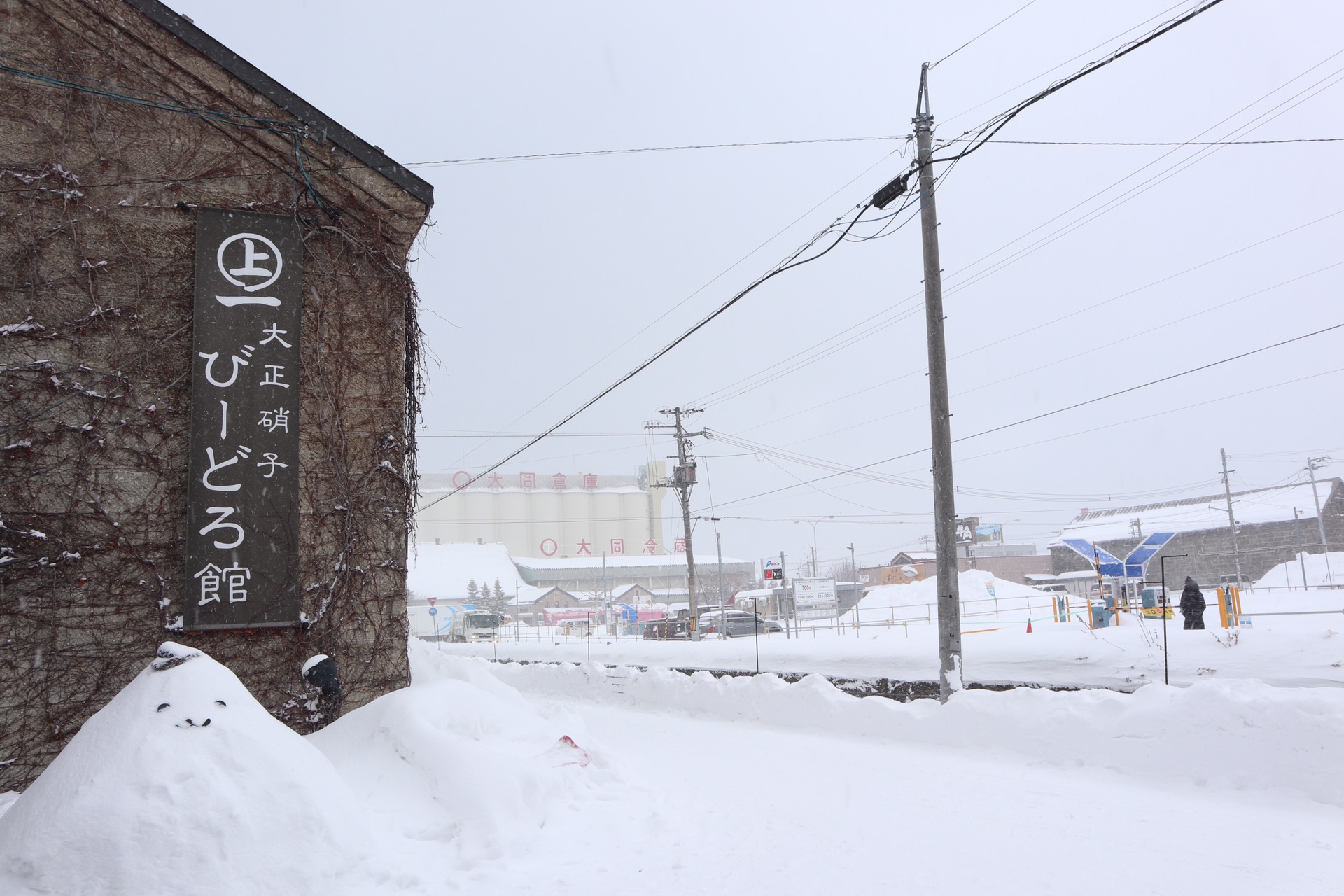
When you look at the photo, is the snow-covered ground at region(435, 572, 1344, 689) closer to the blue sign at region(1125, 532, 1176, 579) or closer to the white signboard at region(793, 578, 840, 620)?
the blue sign at region(1125, 532, 1176, 579)

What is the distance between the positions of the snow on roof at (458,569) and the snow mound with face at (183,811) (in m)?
66.1

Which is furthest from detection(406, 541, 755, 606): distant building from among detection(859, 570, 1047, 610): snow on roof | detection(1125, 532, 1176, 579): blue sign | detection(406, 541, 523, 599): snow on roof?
detection(1125, 532, 1176, 579): blue sign

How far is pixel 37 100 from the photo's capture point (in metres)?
8.09

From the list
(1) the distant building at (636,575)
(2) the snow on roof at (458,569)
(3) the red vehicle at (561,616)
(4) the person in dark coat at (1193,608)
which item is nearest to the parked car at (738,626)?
(4) the person in dark coat at (1193,608)

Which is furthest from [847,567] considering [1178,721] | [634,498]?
[1178,721]

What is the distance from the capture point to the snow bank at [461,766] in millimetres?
5723

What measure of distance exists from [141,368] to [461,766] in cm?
498

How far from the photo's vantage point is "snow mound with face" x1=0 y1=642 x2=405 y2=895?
4.14 meters

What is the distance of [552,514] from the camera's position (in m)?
103

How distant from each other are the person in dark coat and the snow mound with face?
1979 centimetres

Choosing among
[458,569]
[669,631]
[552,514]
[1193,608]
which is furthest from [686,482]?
[552,514]

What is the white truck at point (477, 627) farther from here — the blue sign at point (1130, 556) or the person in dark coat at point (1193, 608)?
the person in dark coat at point (1193, 608)

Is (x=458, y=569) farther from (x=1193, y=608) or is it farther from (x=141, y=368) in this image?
(x=141, y=368)

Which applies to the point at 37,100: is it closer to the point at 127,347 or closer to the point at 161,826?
the point at 127,347
